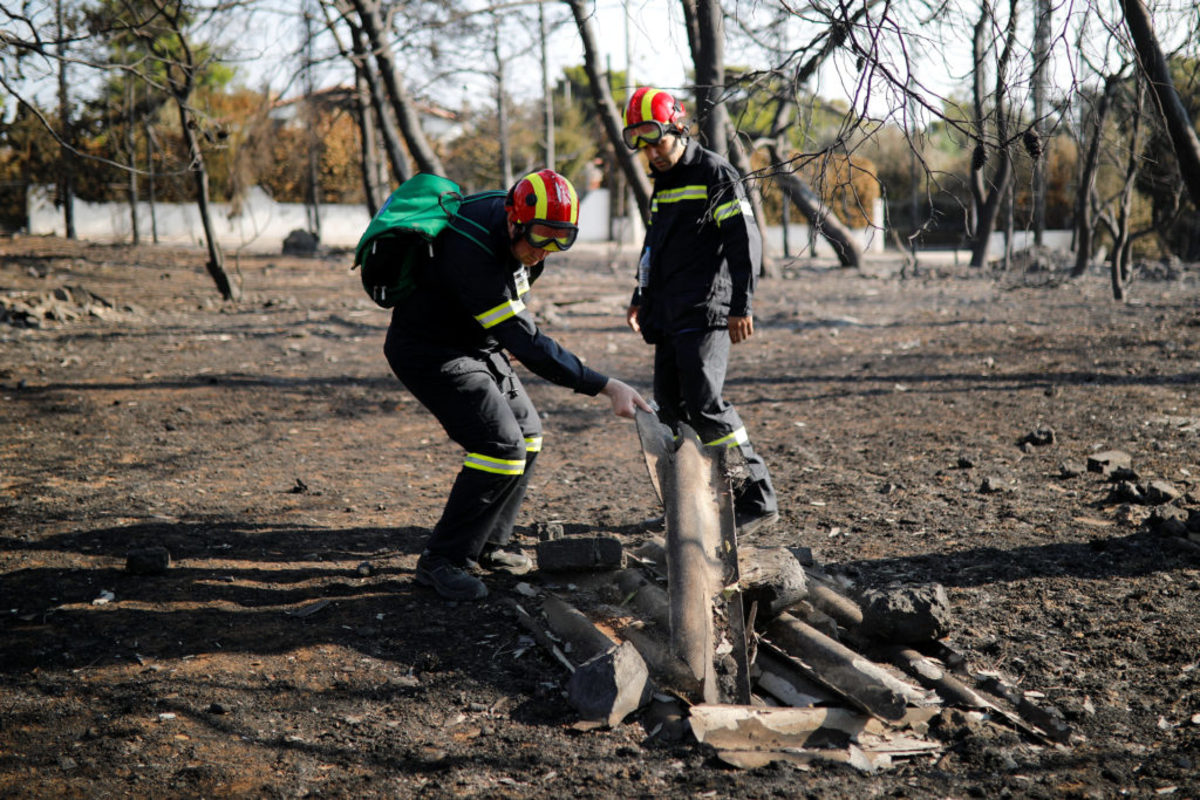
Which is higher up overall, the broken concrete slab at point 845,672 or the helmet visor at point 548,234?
the helmet visor at point 548,234

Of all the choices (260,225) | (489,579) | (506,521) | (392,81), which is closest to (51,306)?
(392,81)

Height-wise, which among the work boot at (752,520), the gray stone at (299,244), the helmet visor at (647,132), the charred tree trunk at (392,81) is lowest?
the work boot at (752,520)

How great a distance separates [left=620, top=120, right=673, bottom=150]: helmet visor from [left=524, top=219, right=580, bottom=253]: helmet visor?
0.70 meters

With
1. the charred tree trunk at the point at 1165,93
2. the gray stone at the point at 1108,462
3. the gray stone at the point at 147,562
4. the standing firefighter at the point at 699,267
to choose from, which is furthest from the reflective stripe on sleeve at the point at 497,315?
the gray stone at the point at 1108,462

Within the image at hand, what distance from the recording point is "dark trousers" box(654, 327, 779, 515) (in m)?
4.48

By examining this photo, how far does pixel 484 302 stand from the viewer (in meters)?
3.81

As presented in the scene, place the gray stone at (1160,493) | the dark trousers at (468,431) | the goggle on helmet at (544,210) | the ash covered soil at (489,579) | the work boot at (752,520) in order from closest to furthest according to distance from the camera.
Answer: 1. the ash covered soil at (489,579)
2. the goggle on helmet at (544,210)
3. the dark trousers at (468,431)
4. the work boot at (752,520)
5. the gray stone at (1160,493)

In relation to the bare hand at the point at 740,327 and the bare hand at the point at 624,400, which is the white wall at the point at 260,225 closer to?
the bare hand at the point at 740,327

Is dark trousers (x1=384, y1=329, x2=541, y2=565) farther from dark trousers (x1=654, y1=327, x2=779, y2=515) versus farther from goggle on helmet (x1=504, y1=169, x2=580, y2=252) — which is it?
dark trousers (x1=654, y1=327, x2=779, y2=515)

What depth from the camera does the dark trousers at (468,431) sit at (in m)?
4.01

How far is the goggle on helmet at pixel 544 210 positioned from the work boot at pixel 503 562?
153cm

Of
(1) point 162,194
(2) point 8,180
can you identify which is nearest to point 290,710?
(2) point 8,180

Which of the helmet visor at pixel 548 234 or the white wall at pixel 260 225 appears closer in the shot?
the helmet visor at pixel 548 234

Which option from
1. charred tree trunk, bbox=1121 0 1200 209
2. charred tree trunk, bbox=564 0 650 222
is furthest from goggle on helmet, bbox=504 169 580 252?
charred tree trunk, bbox=564 0 650 222
